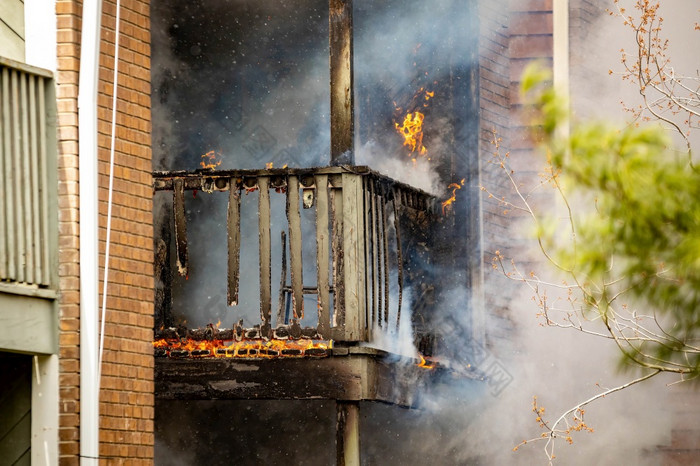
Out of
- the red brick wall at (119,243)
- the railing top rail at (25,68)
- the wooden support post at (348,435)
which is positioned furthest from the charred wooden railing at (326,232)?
the railing top rail at (25,68)

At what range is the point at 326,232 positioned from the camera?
10719 millimetres

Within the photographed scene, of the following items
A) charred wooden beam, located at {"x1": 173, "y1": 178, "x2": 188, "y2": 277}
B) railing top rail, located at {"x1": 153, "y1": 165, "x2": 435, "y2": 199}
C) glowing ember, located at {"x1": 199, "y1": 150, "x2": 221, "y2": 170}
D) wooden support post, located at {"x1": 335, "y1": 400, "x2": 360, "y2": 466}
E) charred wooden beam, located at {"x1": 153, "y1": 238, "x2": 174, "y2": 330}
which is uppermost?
glowing ember, located at {"x1": 199, "y1": 150, "x2": 221, "y2": 170}

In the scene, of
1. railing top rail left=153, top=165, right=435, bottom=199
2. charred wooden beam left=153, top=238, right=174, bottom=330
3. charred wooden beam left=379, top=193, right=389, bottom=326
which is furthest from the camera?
charred wooden beam left=153, top=238, right=174, bottom=330

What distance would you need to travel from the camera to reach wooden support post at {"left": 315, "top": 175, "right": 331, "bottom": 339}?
1066 centimetres

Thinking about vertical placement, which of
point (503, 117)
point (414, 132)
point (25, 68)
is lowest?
point (25, 68)

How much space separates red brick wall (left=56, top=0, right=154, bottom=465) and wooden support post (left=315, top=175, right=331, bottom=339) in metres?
2.19

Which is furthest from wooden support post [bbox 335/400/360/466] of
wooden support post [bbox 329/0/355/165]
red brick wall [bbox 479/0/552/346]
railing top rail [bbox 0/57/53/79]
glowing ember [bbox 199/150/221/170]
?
glowing ember [bbox 199/150/221/170]

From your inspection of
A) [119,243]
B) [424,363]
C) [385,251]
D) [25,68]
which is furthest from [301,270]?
[25,68]

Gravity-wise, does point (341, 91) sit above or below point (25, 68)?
above

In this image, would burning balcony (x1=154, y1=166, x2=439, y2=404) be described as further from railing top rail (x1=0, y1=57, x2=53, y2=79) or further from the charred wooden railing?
railing top rail (x1=0, y1=57, x2=53, y2=79)

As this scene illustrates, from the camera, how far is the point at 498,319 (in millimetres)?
12984

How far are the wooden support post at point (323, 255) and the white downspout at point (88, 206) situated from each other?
110 inches

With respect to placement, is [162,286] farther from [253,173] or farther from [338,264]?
[338,264]

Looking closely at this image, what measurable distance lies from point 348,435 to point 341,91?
2900 millimetres
